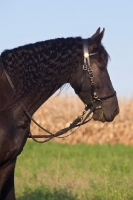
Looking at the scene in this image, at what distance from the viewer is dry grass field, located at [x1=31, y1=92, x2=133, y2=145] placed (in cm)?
2575

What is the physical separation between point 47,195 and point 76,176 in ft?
9.26

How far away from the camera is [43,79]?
576 centimetres

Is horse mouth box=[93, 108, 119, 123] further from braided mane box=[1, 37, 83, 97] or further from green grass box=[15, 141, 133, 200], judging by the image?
green grass box=[15, 141, 133, 200]

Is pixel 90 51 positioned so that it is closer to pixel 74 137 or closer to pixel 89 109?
pixel 89 109

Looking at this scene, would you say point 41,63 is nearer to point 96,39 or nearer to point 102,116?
point 96,39

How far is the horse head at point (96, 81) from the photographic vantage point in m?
5.82

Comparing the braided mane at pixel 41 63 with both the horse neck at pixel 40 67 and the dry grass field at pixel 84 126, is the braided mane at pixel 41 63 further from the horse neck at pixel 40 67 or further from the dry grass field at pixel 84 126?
the dry grass field at pixel 84 126

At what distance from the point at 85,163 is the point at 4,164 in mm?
9646

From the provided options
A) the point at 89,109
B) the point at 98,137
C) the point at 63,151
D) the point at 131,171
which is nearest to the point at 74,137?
the point at 98,137

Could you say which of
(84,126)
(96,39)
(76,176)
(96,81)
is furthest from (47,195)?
(84,126)

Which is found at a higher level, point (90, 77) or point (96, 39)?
point (96, 39)

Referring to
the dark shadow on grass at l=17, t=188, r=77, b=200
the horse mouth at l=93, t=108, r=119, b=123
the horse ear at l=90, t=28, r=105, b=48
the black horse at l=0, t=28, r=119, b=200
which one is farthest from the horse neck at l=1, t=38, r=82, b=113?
the dark shadow on grass at l=17, t=188, r=77, b=200

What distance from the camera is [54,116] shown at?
2784 cm

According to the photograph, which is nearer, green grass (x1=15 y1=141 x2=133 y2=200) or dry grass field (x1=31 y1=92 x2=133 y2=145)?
green grass (x1=15 y1=141 x2=133 y2=200)
